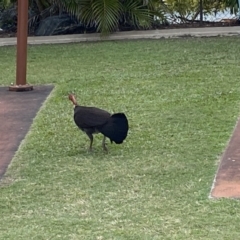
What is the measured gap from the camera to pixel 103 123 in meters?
6.22

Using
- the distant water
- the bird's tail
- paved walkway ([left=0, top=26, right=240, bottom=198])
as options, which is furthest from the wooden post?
the distant water

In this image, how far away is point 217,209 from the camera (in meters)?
5.06

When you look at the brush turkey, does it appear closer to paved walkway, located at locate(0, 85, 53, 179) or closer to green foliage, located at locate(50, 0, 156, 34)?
paved walkway, located at locate(0, 85, 53, 179)

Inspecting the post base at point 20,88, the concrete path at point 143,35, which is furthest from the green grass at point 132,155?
the concrete path at point 143,35

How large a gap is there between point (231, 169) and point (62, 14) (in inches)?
342

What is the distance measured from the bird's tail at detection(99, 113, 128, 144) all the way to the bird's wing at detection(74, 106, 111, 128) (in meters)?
0.07

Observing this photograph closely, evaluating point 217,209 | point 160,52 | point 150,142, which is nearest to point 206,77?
point 160,52

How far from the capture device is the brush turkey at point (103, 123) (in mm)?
6160

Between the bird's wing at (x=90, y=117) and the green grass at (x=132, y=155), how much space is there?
31 centimetres

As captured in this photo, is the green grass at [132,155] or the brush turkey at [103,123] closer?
the green grass at [132,155]

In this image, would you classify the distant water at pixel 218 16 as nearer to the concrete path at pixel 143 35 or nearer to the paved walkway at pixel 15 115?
the concrete path at pixel 143 35

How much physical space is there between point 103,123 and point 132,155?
0.43 m

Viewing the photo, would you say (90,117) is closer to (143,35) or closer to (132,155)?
(132,155)

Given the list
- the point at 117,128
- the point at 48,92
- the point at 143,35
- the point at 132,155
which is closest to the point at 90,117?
the point at 117,128
